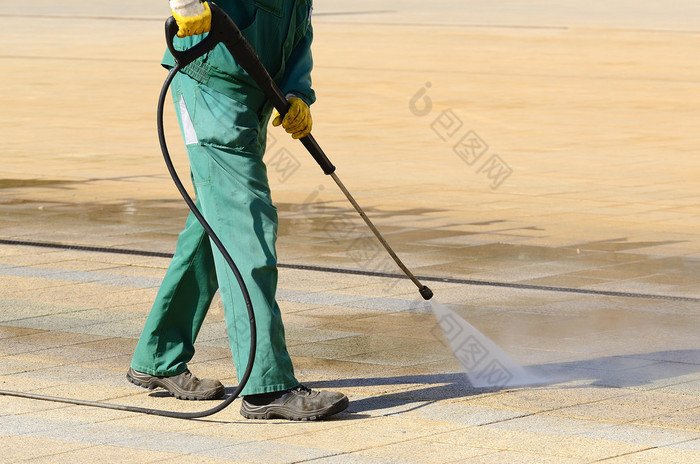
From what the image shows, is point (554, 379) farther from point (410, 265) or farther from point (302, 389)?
point (410, 265)

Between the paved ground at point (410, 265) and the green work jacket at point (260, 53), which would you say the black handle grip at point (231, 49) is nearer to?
the green work jacket at point (260, 53)

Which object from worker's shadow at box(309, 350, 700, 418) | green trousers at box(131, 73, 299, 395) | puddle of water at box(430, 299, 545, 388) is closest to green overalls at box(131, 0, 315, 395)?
green trousers at box(131, 73, 299, 395)

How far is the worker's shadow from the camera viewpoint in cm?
589

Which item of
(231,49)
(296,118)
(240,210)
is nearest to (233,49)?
(231,49)

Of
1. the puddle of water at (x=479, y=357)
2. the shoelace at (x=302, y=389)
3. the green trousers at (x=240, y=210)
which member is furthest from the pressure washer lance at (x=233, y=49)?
the puddle of water at (x=479, y=357)

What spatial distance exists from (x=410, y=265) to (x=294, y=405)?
12.1ft

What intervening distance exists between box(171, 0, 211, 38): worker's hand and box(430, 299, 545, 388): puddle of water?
1.85 metres

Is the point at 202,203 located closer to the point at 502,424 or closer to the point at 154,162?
the point at 502,424

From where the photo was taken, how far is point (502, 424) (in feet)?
17.9

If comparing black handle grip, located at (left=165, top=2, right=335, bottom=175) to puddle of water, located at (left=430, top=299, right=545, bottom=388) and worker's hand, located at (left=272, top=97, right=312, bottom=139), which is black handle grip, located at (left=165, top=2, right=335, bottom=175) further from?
puddle of water, located at (left=430, top=299, right=545, bottom=388)

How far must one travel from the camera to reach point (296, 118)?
582 centimetres

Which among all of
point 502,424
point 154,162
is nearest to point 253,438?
point 502,424

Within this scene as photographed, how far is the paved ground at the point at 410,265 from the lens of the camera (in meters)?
5.40

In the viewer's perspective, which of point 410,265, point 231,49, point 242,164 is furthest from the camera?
point 410,265
